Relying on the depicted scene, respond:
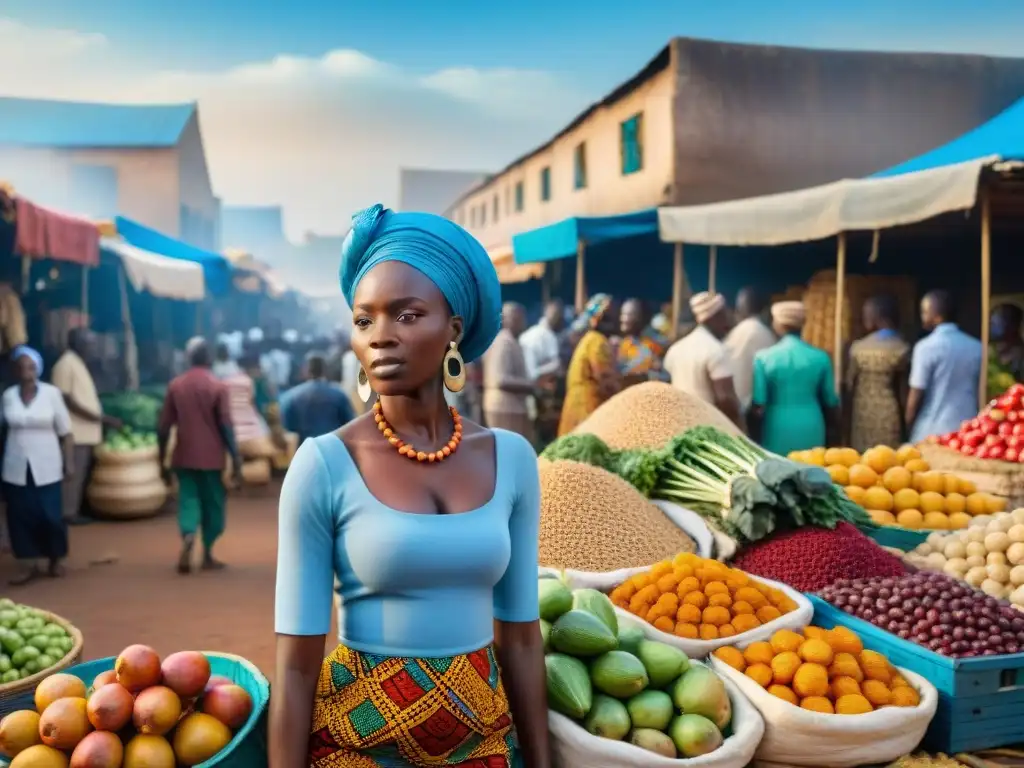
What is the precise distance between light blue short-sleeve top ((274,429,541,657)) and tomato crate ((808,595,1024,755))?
143cm

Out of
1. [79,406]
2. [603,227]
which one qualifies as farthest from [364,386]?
[603,227]

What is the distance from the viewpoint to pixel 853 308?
30.2 ft

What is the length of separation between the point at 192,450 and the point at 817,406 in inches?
177

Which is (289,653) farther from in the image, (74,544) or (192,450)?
(74,544)

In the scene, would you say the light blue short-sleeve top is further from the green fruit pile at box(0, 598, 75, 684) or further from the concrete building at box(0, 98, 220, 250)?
the concrete building at box(0, 98, 220, 250)

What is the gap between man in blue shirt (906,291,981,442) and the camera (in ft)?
20.0

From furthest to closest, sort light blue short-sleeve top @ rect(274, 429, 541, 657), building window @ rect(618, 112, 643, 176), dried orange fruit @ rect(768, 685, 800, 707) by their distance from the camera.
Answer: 1. building window @ rect(618, 112, 643, 176)
2. dried orange fruit @ rect(768, 685, 800, 707)
3. light blue short-sleeve top @ rect(274, 429, 541, 657)

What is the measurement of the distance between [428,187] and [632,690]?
1750 inches

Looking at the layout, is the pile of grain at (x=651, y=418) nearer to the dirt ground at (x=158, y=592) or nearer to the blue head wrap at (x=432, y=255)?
the dirt ground at (x=158, y=592)

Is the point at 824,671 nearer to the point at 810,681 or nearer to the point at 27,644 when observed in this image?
the point at 810,681

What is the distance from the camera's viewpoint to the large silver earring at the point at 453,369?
5.34 feet

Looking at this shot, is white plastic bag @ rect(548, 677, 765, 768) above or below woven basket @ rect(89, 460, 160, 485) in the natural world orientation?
above

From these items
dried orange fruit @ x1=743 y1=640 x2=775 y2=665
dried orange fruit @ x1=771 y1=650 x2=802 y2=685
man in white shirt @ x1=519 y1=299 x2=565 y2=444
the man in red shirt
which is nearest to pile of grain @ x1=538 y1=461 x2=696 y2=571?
dried orange fruit @ x1=743 y1=640 x2=775 y2=665

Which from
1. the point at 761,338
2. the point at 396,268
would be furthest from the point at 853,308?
the point at 396,268
